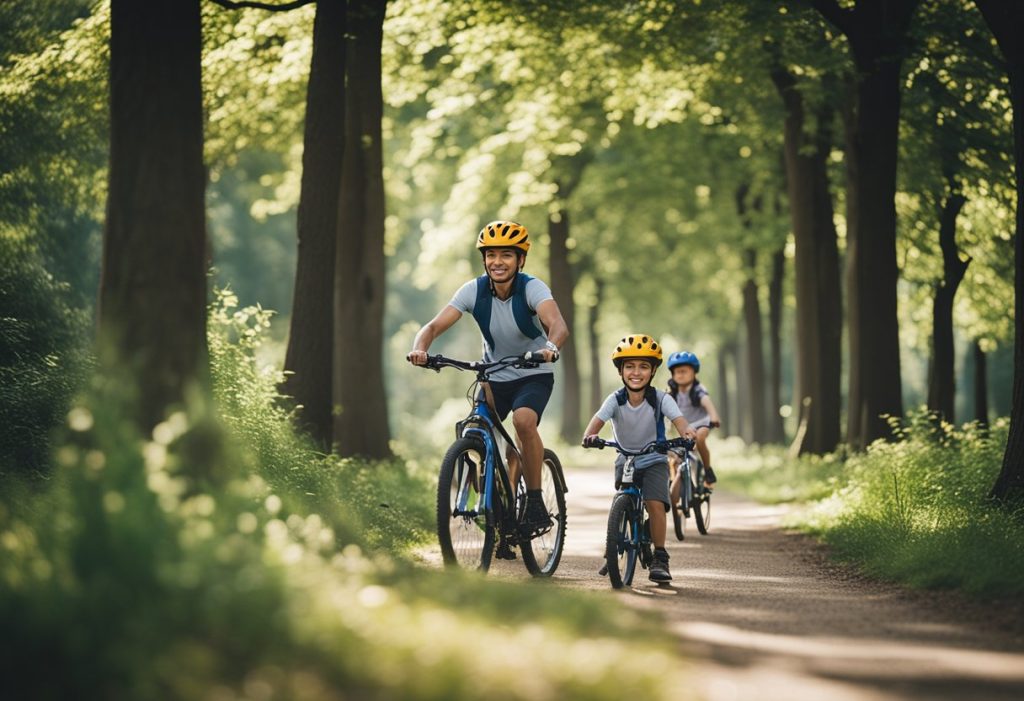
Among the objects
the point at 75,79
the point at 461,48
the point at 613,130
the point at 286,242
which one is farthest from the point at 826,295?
the point at 286,242

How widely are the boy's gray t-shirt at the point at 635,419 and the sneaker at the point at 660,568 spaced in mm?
825

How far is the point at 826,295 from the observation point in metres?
23.1

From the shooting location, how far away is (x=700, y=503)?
1401 cm

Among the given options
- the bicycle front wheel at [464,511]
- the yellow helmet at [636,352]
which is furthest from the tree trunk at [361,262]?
the bicycle front wheel at [464,511]

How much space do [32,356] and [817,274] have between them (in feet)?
50.2

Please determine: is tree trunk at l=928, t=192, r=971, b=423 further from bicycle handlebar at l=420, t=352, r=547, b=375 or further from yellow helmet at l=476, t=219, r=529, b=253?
bicycle handlebar at l=420, t=352, r=547, b=375

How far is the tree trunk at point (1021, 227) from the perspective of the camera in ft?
33.8

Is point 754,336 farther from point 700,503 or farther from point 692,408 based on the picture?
point 700,503

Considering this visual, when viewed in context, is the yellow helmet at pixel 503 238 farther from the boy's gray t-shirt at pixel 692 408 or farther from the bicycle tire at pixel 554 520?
the boy's gray t-shirt at pixel 692 408

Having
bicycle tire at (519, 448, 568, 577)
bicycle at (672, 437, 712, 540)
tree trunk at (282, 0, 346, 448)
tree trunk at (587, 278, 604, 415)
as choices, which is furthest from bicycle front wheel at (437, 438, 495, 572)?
tree trunk at (587, 278, 604, 415)

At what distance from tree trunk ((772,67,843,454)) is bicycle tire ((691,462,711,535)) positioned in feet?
27.8

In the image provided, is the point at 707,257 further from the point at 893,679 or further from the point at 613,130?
the point at 893,679

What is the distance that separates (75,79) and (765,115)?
13.2 meters

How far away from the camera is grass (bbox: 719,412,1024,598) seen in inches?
328
